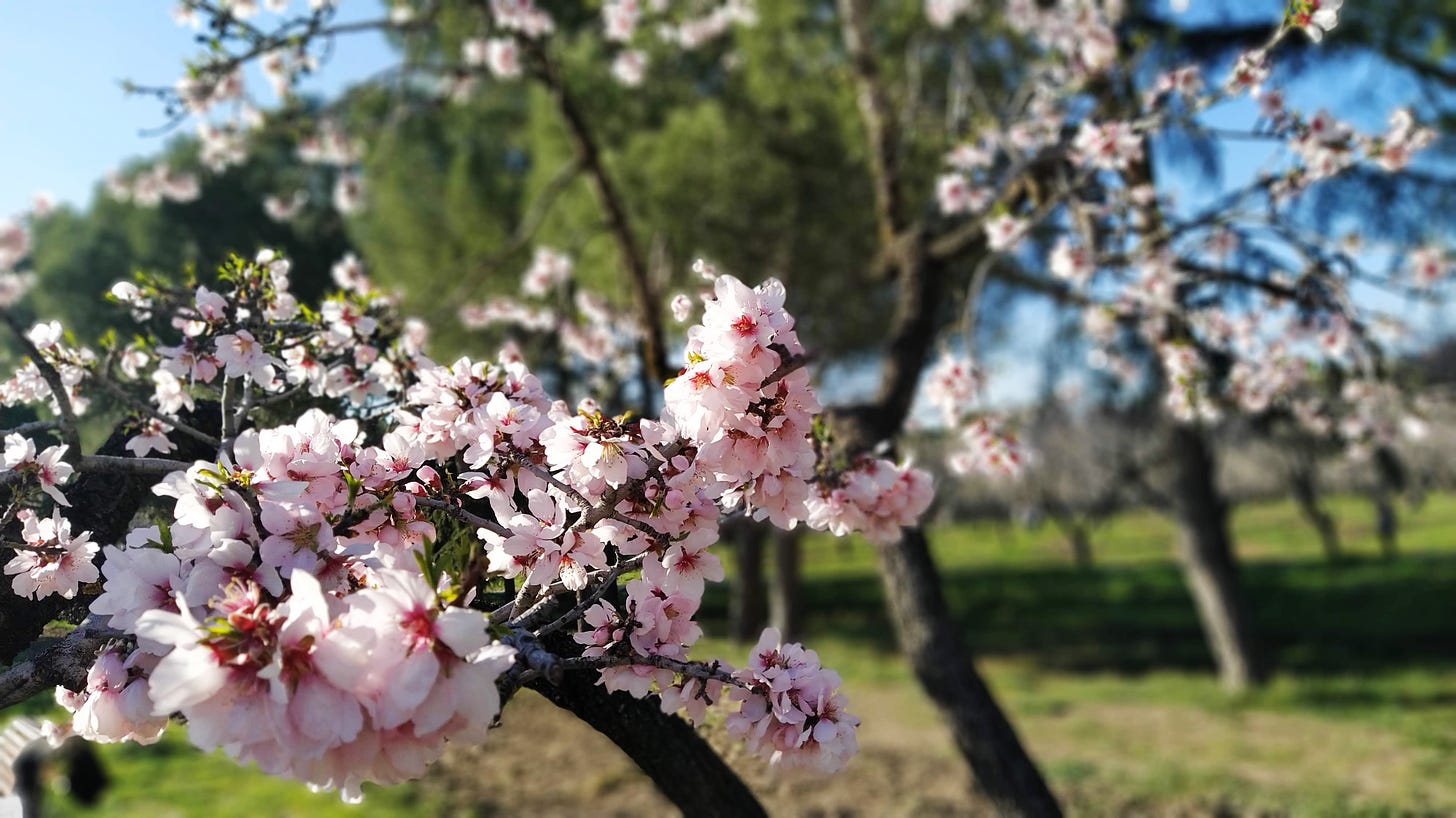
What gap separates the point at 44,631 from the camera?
1896mm

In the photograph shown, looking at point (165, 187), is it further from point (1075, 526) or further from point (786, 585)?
point (1075, 526)

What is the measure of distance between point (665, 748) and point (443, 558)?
0.93m

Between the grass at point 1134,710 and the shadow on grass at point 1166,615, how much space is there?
5 centimetres

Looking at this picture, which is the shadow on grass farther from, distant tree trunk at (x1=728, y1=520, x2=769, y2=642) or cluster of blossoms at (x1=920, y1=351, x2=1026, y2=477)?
cluster of blossoms at (x1=920, y1=351, x2=1026, y2=477)

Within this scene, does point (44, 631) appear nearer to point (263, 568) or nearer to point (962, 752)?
point (263, 568)

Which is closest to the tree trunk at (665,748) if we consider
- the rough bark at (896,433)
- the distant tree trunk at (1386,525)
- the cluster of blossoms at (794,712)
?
the cluster of blossoms at (794,712)

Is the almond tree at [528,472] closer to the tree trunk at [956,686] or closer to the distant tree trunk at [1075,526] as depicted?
the tree trunk at [956,686]

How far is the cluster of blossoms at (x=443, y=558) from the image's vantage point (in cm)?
107

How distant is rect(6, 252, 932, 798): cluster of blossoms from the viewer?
1066mm

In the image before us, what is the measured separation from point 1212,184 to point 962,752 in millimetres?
6667

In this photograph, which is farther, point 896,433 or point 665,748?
point 896,433

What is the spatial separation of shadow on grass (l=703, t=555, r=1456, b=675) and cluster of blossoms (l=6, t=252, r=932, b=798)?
31.3 feet

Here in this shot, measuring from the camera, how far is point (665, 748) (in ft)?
7.14

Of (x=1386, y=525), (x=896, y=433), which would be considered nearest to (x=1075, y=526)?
(x=1386, y=525)
